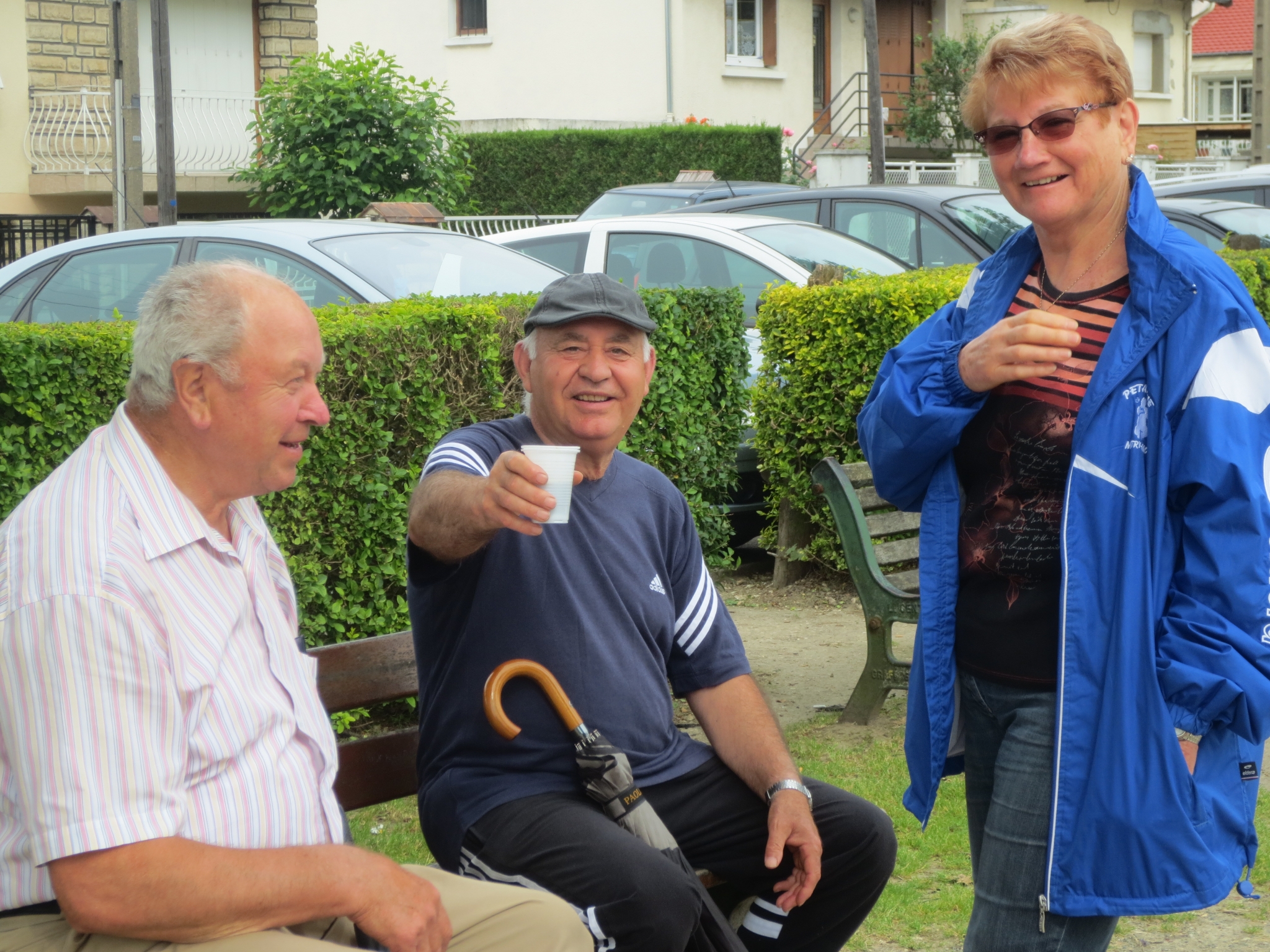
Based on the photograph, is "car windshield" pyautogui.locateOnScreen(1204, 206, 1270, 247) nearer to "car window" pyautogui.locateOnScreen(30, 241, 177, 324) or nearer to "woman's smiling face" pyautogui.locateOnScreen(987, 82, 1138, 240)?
"car window" pyautogui.locateOnScreen(30, 241, 177, 324)

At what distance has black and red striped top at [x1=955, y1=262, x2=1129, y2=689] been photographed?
267 cm

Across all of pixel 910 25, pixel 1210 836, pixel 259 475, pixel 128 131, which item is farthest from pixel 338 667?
pixel 910 25

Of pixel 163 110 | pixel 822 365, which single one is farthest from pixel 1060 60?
pixel 163 110

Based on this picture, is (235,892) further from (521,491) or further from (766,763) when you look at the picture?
(766,763)

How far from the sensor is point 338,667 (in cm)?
327

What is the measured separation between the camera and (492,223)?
2206 cm

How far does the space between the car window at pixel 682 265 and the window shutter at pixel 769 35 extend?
21778 mm

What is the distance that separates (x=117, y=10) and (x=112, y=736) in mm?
11913

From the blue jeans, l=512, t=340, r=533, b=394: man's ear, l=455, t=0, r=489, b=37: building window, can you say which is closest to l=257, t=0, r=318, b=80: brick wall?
l=455, t=0, r=489, b=37: building window

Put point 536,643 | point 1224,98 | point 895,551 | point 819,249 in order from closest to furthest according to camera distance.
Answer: point 536,643
point 895,551
point 819,249
point 1224,98

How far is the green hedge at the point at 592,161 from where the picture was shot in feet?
86.2

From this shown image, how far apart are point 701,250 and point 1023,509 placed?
713 cm

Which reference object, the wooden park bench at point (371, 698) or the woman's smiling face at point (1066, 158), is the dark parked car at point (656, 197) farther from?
the woman's smiling face at point (1066, 158)

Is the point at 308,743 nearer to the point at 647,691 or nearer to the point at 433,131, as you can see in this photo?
the point at 647,691
